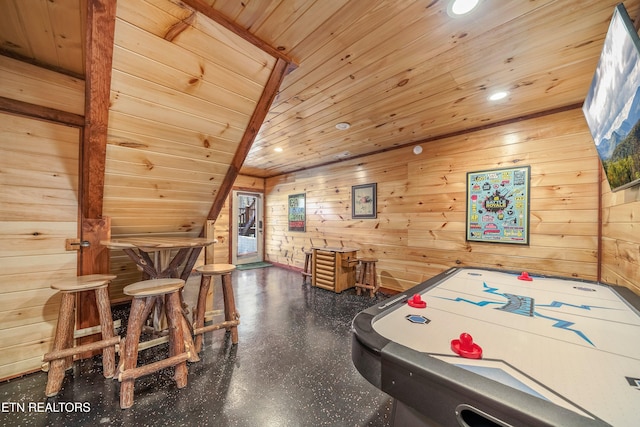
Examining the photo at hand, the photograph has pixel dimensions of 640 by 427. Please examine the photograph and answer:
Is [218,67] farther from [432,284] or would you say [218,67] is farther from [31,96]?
[432,284]

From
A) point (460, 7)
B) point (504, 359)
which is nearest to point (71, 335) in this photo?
point (504, 359)

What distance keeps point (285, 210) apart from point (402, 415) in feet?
16.4

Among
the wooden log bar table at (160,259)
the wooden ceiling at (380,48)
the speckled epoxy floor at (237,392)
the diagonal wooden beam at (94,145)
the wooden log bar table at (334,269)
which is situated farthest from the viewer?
the wooden log bar table at (334,269)

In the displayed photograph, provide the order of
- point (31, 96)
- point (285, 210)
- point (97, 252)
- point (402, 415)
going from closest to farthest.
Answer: point (402, 415) → point (31, 96) → point (97, 252) → point (285, 210)

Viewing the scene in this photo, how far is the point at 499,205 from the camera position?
2.76 metres

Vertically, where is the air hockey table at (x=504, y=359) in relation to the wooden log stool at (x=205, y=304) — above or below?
above

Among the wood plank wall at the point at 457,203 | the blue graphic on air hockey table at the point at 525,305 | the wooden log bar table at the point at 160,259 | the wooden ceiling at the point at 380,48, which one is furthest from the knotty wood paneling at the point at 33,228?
the wood plank wall at the point at 457,203

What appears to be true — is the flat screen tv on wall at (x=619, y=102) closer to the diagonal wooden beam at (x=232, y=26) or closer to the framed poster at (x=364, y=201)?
the diagonal wooden beam at (x=232, y=26)

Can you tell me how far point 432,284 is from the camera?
160 cm

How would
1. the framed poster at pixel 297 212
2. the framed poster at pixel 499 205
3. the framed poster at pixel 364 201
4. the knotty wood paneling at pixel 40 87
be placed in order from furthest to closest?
the framed poster at pixel 297 212
the framed poster at pixel 364 201
the framed poster at pixel 499 205
the knotty wood paneling at pixel 40 87

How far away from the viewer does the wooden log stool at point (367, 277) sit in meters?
3.65

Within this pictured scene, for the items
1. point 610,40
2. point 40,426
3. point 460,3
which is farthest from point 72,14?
point 610,40

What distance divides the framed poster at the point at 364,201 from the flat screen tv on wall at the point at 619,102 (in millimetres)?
2568

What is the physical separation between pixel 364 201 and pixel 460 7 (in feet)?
9.82
